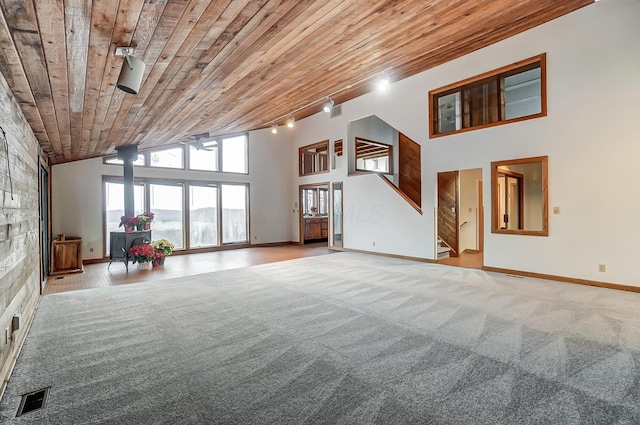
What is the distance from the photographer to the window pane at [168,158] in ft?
26.3

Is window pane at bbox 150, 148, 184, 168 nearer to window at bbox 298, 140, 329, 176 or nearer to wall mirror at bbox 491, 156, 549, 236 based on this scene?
window at bbox 298, 140, 329, 176

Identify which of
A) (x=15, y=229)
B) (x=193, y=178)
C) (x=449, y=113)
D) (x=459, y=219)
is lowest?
(x=459, y=219)

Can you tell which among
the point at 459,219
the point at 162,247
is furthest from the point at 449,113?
the point at 162,247

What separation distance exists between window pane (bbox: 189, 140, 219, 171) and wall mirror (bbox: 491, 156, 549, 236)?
7.34 m

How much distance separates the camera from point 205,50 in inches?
97.7

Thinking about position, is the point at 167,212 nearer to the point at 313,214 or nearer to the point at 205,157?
the point at 205,157

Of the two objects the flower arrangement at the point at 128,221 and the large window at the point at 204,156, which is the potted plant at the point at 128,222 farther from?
the large window at the point at 204,156

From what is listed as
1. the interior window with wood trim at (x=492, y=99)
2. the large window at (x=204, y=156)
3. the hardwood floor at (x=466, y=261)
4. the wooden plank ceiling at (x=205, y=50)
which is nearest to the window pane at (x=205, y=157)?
the large window at (x=204, y=156)

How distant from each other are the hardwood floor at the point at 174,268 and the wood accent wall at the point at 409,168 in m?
2.84

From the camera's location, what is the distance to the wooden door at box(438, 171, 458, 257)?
Answer: 738cm

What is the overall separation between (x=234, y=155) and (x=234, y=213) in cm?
185

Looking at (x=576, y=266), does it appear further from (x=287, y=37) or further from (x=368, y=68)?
(x=287, y=37)

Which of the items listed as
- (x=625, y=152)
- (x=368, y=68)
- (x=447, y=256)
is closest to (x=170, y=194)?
(x=368, y=68)

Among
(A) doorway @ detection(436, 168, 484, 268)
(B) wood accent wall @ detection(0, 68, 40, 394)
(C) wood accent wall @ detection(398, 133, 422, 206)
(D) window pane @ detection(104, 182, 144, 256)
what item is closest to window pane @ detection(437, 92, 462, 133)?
(C) wood accent wall @ detection(398, 133, 422, 206)
